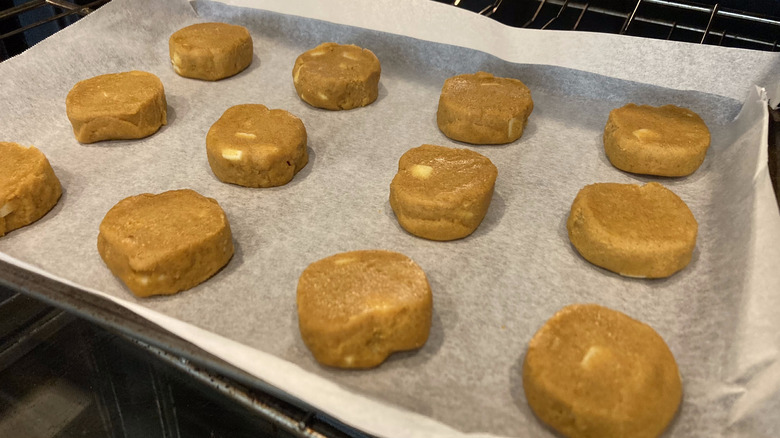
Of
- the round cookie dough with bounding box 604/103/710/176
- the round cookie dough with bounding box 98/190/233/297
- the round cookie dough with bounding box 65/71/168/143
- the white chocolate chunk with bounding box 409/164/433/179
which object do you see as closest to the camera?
the round cookie dough with bounding box 98/190/233/297

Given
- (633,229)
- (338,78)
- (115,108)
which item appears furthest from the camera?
(338,78)

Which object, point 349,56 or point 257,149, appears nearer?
point 257,149

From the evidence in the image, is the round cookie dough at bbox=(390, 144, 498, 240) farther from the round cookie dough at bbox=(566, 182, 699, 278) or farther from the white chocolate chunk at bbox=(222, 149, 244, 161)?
the white chocolate chunk at bbox=(222, 149, 244, 161)

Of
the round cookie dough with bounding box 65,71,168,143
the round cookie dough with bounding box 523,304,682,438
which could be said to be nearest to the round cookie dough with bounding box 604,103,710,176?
the round cookie dough with bounding box 523,304,682,438

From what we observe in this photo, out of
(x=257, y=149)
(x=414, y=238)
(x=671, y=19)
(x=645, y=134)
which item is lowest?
(x=414, y=238)

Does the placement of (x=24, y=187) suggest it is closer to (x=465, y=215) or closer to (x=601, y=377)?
(x=465, y=215)

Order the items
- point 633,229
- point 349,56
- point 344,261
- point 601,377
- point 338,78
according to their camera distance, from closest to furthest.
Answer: point 601,377 < point 344,261 < point 633,229 < point 338,78 < point 349,56

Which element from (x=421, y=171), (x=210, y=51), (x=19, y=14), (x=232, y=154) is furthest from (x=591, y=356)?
(x=19, y=14)
